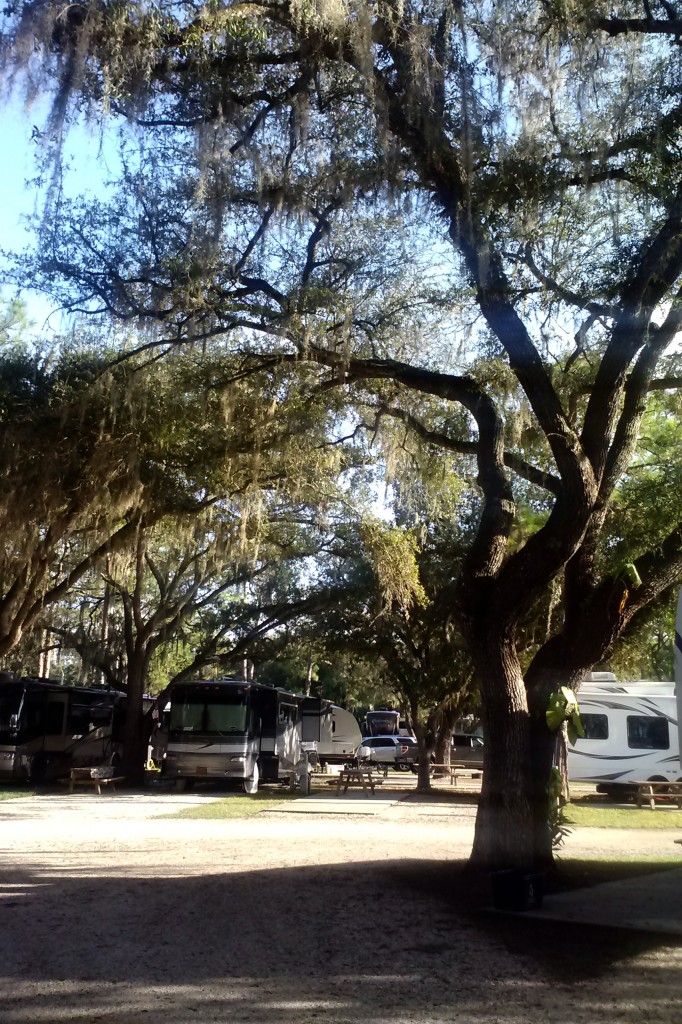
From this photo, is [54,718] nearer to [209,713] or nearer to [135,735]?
[135,735]

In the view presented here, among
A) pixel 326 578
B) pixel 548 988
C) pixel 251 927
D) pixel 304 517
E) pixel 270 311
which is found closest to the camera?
pixel 548 988

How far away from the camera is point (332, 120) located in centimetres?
970

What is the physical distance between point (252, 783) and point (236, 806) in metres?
5.00

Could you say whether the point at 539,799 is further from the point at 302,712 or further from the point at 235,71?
the point at 302,712

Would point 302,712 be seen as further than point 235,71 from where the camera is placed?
Yes

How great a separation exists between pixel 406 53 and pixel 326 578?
1683cm

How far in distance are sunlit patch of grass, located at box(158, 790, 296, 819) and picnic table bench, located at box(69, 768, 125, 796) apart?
3.17 metres

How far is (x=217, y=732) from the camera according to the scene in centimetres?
2316

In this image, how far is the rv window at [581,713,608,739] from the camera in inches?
923

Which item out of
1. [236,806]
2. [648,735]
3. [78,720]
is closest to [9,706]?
[78,720]

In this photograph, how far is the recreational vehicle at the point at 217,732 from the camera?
2295 cm

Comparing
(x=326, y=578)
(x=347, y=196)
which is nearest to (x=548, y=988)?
(x=347, y=196)

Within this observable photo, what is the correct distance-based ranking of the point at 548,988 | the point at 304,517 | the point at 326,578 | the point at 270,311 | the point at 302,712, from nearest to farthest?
the point at 548,988 < the point at 270,311 < the point at 304,517 < the point at 326,578 < the point at 302,712

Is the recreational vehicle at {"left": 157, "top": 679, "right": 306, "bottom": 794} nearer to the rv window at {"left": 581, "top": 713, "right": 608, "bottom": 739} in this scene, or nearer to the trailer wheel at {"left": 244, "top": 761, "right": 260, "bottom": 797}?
the trailer wheel at {"left": 244, "top": 761, "right": 260, "bottom": 797}
